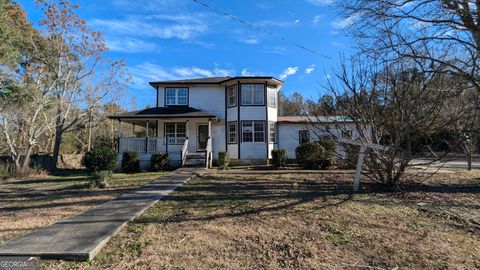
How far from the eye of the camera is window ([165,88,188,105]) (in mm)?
22141

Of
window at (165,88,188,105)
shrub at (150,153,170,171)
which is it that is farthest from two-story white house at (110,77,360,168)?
shrub at (150,153,170,171)

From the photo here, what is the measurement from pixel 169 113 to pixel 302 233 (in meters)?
16.3

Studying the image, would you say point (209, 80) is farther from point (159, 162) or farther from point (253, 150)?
point (159, 162)

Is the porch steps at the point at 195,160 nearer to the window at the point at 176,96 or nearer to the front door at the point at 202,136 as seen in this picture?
the front door at the point at 202,136

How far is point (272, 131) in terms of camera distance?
21.7 metres

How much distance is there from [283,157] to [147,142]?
8097 mm

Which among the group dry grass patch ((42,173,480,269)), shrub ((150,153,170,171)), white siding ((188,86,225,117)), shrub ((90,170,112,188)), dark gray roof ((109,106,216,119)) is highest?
white siding ((188,86,225,117))

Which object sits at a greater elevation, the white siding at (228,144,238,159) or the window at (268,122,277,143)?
the window at (268,122,277,143)

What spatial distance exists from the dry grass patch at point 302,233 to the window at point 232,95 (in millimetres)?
13277

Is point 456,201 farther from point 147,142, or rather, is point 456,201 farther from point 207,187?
point 147,142

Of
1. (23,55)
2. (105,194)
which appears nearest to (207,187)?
(105,194)

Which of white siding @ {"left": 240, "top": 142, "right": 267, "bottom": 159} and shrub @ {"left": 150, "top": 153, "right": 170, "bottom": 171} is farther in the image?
white siding @ {"left": 240, "top": 142, "right": 267, "bottom": 159}

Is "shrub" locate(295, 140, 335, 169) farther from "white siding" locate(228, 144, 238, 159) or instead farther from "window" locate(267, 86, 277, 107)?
"window" locate(267, 86, 277, 107)

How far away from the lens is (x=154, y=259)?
4.30 meters
